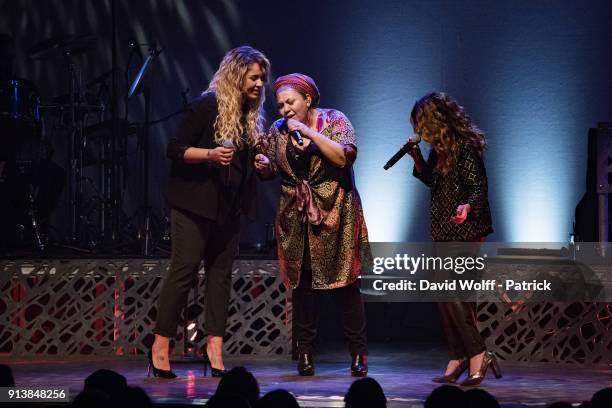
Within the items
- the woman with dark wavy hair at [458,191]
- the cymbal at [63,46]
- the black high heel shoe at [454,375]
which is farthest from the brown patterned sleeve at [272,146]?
the cymbal at [63,46]

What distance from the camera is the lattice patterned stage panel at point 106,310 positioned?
5.30 meters

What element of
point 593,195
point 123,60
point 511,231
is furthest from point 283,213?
point 123,60

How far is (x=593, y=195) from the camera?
5.93 metres

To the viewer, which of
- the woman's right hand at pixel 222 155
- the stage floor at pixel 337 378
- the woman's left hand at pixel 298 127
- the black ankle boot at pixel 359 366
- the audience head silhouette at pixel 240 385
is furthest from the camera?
the black ankle boot at pixel 359 366

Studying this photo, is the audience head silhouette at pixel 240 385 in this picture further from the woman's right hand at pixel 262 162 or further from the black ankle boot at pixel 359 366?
the black ankle boot at pixel 359 366

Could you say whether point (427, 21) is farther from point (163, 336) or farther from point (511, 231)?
point (163, 336)

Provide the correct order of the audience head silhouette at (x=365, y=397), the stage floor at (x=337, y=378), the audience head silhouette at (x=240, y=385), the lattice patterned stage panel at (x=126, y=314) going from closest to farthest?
the audience head silhouette at (x=365, y=397) < the audience head silhouette at (x=240, y=385) < the stage floor at (x=337, y=378) < the lattice patterned stage panel at (x=126, y=314)

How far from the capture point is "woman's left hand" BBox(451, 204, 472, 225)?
4035mm

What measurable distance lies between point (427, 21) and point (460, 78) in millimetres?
528

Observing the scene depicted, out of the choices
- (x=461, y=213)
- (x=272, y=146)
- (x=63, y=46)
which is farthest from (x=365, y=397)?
(x=63, y=46)

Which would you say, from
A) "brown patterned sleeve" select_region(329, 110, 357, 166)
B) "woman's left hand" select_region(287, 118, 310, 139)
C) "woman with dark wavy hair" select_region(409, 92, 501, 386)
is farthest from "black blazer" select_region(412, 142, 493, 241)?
"woman's left hand" select_region(287, 118, 310, 139)

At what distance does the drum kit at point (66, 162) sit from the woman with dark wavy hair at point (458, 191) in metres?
2.88

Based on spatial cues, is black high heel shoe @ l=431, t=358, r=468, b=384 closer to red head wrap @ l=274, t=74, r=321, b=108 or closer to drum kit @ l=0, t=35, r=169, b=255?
red head wrap @ l=274, t=74, r=321, b=108

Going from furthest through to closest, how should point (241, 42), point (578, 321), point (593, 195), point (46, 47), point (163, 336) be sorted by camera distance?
point (241, 42) < point (46, 47) < point (593, 195) < point (578, 321) < point (163, 336)
